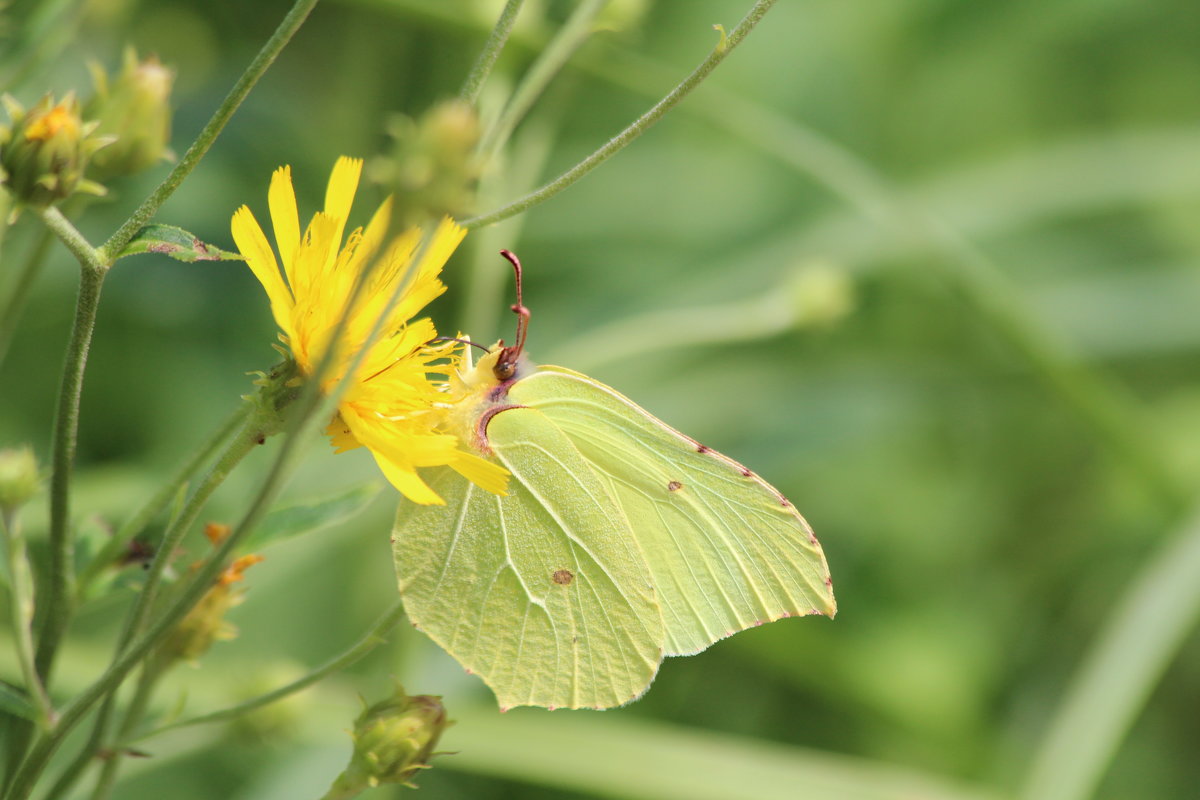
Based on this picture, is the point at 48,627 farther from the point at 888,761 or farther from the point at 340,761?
the point at 888,761

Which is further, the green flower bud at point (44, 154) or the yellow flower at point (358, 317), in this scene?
the yellow flower at point (358, 317)

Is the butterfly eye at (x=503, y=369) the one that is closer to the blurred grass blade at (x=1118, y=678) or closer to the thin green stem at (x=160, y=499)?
the thin green stem at (x=160, y=499)

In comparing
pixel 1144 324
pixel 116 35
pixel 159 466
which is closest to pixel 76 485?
pixel 159 466

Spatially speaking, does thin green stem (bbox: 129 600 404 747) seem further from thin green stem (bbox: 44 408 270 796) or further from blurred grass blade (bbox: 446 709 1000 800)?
blurred grass blade (bbox: 446 709 1000 800)

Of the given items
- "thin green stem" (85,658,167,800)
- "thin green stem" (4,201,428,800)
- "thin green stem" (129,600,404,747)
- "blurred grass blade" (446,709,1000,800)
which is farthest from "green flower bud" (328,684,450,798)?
"blurred grass blade" (446,709,1000,800)

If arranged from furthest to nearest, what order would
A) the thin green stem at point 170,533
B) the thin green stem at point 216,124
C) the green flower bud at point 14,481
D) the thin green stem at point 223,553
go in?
the green flower bud at point 14,481
the thin green stem at point 170,533
the thin green stem at point 216,124
the thin green stem at point 223,553

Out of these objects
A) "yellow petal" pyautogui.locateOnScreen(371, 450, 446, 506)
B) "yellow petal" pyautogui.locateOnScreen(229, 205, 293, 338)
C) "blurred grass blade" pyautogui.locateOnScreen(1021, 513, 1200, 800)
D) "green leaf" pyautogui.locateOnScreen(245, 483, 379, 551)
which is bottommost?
"green leaf" pyautogui.locateOnScreen(245, 483, 379, 551)

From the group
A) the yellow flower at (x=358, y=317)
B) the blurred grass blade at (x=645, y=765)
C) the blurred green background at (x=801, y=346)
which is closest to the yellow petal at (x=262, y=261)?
the yellow flower at (x=358, y=317)

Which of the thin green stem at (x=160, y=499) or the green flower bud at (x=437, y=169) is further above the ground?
the green flower bud at (x=437, y=169)

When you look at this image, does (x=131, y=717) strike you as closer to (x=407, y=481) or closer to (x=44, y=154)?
(x=407, y=481)
